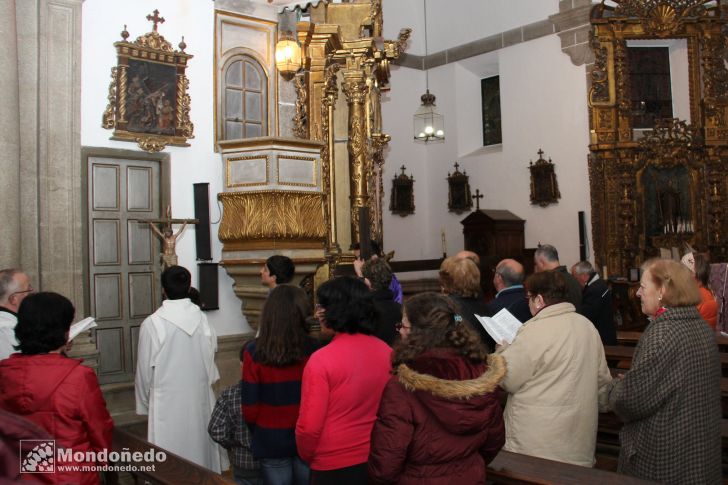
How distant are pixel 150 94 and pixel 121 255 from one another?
180cm

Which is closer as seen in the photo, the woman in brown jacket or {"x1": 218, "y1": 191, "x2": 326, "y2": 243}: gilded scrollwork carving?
the woman in brown jacket

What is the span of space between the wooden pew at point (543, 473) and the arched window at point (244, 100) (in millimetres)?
5976

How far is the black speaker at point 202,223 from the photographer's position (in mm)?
7645

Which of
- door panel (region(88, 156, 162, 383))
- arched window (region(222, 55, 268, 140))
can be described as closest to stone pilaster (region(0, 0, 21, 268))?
door panel (region(88, 156, 162, 383))

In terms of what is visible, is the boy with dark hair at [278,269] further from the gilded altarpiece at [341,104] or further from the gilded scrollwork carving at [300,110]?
the gilded scrollwork carving at [300,110]

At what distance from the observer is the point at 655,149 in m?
13.4

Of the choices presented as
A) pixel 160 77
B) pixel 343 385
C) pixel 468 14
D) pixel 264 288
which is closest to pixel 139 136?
pixel 160 77

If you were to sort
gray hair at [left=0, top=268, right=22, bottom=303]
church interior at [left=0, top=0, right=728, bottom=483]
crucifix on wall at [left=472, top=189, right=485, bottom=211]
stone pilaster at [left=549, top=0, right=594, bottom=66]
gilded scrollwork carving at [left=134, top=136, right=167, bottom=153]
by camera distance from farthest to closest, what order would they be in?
crucifix on wall at [left=472, top=189, right=485, bottom=211], stone pilaster at [left=549, top=0, right=594, bottom=66], gilded scrollwork carving at [left=134, top=136, right=167, bottom=153], church interior at [left=0, top=0, right=728, bottom=483], gray hair at [left=0, top=268, right=22, bottom=303]

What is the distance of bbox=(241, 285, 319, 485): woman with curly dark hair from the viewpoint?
2.94 meters

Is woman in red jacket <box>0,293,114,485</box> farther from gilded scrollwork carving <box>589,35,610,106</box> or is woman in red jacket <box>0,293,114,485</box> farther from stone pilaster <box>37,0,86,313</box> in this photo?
gilded scrollwork carving <box>589,35,610,106</box>

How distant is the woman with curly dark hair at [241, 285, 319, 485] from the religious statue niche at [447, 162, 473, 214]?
13.1m

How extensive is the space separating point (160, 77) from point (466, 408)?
20.7 ft

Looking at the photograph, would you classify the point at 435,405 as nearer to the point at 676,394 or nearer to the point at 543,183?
the point at 676,394

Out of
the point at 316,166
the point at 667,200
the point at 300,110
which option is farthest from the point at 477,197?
the point at 316,166
